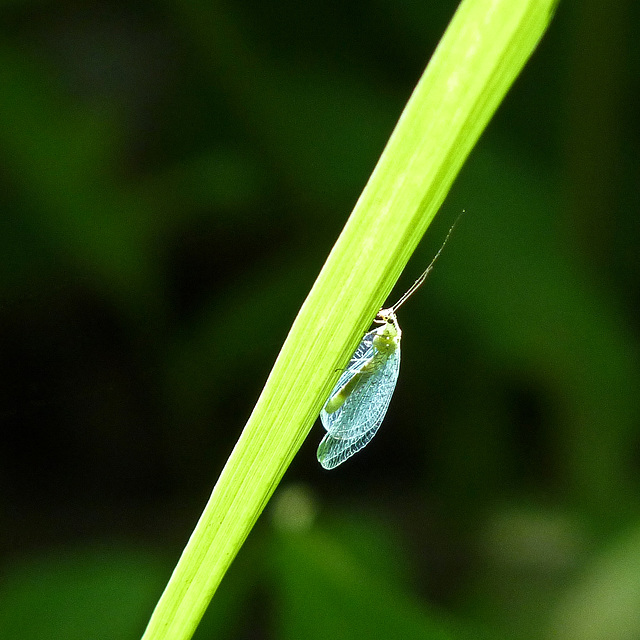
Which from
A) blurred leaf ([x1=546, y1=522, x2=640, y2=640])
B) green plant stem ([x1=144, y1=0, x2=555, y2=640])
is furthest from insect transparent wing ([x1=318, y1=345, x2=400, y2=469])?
green plant stem ([x1=144, y1=0, x2=555, y2=640])

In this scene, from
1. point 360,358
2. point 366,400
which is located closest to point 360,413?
point 366,400

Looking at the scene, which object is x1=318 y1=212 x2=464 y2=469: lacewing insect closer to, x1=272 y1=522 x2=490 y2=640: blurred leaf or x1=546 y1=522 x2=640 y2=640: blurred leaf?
x1=272 y1=522 x2=490 y2=640: blurred leaf

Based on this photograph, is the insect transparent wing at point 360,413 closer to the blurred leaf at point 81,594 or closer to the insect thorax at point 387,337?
the insect thorax at point 387,337

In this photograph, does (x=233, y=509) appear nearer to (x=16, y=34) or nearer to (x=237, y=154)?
(x=237, y=154)

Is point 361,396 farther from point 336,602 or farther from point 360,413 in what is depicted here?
point 336,602

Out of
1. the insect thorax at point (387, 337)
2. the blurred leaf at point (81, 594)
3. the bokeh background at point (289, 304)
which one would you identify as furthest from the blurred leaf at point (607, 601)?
the blurred leaf at point (81, 594)
